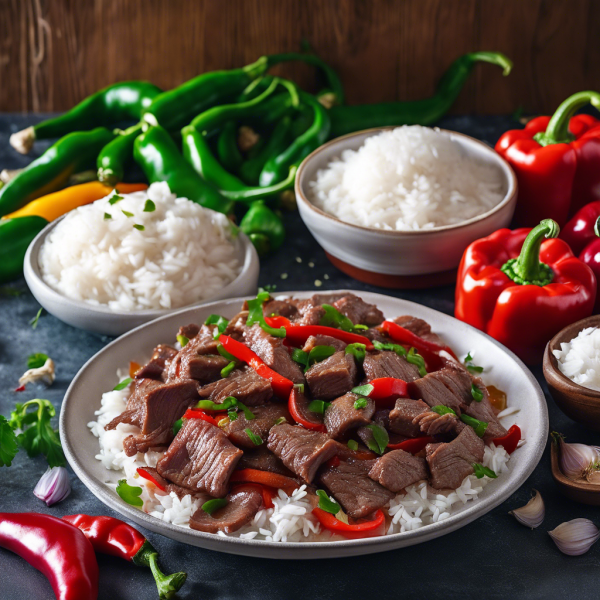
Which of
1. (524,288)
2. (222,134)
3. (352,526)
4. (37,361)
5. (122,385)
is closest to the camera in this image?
(352,526)

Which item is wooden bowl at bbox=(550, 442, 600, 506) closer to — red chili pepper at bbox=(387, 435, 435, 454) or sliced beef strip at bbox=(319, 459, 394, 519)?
red chili pepper at bbox=(387, 435, 435, 454)

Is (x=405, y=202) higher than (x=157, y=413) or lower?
higher

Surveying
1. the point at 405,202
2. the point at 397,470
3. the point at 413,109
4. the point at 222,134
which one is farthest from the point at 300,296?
the point at 413,109

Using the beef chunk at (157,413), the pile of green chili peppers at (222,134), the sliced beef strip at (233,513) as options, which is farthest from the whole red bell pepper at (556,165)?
the sliced beef strip at (233,513)

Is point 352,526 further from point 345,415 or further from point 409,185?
point 409,185

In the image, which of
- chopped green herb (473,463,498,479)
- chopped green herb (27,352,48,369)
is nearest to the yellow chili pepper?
chopped green herb (27,352,48,369)
